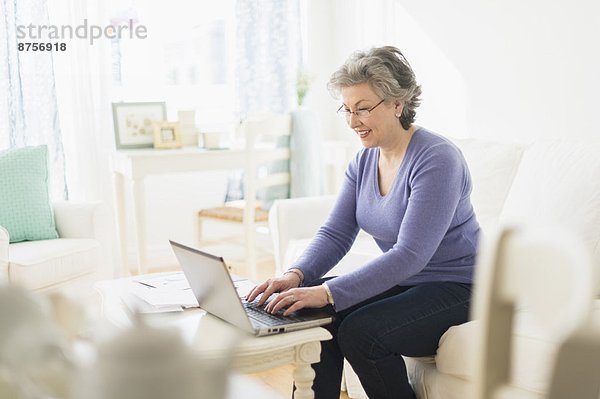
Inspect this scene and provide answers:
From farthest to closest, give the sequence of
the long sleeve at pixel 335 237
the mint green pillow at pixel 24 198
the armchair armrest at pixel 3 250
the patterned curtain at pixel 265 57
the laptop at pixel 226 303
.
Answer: the patterned curtain at pixel 265 57, the mint green pillow at pixel 24 198, the armchair armrest at pixel 3 250, the long sleeve at pixel 335 237, the laptop at pixel 226 303

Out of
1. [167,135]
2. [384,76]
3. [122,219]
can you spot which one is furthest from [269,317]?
[122,219]

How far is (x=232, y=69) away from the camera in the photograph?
4.71 m

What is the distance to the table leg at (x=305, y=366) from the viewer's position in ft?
5.79

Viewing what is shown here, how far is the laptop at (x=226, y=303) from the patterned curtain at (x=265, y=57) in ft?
9.37

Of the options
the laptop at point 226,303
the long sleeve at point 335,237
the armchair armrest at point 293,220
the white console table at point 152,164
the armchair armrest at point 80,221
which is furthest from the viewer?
the white console table at point 152,164

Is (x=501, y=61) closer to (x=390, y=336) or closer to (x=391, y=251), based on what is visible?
(x=391, y=251)

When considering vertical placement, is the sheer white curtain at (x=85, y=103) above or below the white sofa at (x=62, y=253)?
above

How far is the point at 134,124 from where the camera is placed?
397cm

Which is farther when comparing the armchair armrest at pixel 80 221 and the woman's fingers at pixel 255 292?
the armchair armrest at pixel 80 221

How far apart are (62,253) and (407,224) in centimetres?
166

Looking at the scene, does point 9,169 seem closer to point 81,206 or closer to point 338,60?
point 81,206

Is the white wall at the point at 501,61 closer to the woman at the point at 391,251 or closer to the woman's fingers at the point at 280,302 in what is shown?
the woman at the point at 391,251

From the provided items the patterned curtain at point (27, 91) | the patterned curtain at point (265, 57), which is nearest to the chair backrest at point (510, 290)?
the patterned curtain at point (27, 91)

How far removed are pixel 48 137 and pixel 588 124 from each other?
8.63 feet
